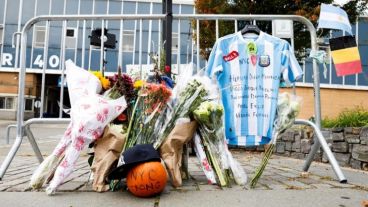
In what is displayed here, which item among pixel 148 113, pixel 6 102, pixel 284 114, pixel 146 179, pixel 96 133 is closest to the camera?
pixel 146 179

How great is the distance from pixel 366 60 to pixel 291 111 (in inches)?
897

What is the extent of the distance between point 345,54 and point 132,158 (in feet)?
7.53

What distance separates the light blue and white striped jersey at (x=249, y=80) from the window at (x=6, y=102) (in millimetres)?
25309

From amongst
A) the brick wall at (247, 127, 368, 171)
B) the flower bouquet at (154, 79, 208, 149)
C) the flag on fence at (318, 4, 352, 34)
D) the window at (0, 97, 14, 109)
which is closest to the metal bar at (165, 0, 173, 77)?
the flower bouquet at (154, 79, 208, 149)

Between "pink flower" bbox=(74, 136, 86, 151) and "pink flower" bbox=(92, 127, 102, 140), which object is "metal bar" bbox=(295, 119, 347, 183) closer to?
"pink flower" bbox=(92, 127, 102, 140)

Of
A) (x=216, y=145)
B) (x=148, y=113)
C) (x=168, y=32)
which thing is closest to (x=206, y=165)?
(x=216, y=145)

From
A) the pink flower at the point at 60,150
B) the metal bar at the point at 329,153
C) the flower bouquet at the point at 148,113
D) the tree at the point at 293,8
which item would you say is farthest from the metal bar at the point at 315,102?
the tree at the point at 293,8

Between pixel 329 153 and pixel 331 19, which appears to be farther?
pixel 331 19

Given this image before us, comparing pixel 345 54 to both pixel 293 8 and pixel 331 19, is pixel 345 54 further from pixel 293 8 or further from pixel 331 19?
pixel 293 8

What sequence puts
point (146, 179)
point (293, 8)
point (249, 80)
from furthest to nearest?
1. point (293, 8)
2. point (249, 80)
3. point (146, 179)

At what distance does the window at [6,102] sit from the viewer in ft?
85.3

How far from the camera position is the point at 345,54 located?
12.3 ft

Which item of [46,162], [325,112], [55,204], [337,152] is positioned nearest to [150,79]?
[46,162]

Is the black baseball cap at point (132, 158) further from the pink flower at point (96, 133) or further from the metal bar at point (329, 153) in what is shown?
the metal bar at point (329, 153)
